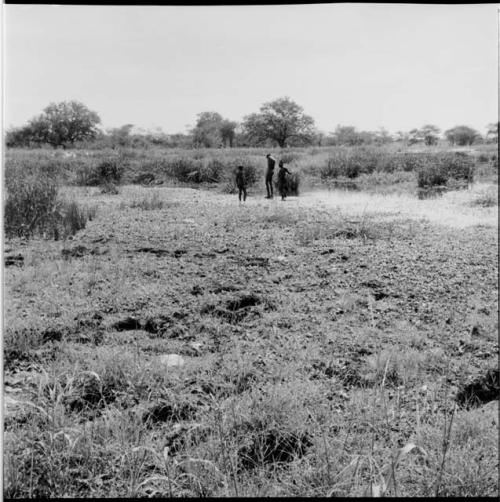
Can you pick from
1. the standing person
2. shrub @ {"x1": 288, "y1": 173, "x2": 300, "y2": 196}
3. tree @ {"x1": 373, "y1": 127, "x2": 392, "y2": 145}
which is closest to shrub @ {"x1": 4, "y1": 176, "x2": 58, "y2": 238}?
the standing person

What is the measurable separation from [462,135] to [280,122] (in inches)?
35.4

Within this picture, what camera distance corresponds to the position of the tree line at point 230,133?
7.03 ft

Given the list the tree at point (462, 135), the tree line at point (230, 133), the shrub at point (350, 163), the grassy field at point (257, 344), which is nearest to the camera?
the grassy field at point (257, 344)

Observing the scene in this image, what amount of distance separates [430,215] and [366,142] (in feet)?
4.15

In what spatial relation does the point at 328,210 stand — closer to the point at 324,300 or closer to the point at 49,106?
the point at 324,300

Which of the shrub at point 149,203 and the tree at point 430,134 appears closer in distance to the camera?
the tree at point 430,134

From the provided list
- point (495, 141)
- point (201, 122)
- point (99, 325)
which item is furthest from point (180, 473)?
point (495, 141)

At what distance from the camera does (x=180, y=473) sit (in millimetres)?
1482

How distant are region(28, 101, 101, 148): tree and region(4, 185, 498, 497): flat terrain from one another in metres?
0.64

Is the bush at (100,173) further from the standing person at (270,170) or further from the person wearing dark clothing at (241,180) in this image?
the standing person at (270,170)

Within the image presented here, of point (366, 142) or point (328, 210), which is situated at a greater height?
point (366, 142)

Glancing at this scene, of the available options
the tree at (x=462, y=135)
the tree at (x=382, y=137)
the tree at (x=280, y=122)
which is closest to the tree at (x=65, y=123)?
the tree at (x=280, y=122)

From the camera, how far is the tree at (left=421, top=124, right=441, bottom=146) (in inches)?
87.8

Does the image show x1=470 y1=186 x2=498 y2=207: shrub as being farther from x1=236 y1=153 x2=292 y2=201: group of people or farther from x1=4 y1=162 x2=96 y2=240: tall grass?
x1=4 y1=162 x2=96 y2=240: tall grass
